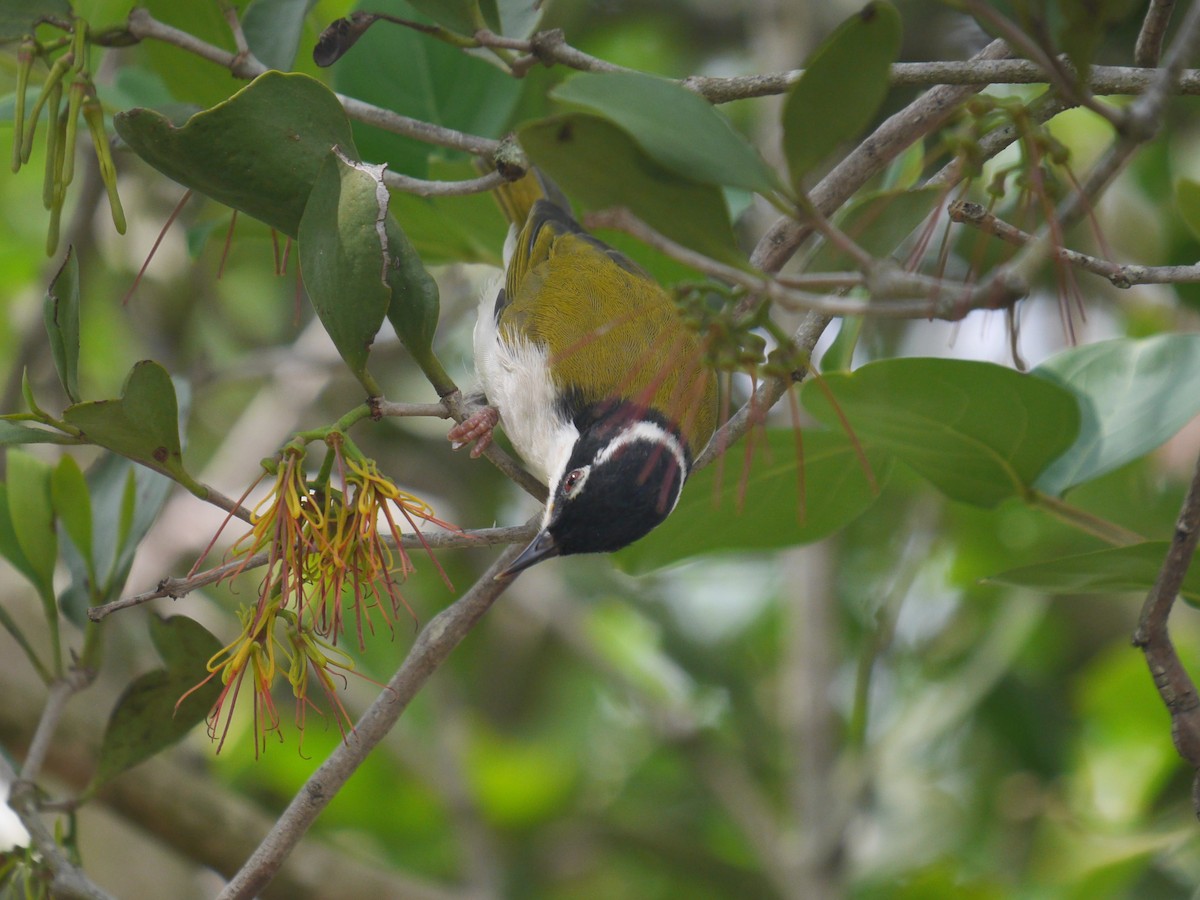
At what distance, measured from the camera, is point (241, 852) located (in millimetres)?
3250

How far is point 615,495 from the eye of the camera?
8.09 feet

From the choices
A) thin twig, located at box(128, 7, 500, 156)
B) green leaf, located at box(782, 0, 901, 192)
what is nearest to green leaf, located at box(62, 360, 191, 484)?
thin twig, located at box(128, 7, 500, 156)

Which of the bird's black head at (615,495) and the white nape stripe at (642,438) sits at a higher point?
the white nape stripe at (642,438)

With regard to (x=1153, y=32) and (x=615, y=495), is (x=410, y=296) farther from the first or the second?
(x=1153, y=32)

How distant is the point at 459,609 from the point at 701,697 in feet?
11.5

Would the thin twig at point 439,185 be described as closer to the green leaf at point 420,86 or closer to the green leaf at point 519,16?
the green leaf at point 519,16

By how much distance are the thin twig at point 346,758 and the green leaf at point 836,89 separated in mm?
979

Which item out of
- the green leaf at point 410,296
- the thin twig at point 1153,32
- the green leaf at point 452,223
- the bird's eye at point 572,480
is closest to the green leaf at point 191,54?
the green leaf at point 452,223

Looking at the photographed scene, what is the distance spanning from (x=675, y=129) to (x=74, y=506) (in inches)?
54.0

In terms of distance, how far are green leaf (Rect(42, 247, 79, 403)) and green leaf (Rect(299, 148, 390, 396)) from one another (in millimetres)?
341

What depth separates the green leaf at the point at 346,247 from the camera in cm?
151

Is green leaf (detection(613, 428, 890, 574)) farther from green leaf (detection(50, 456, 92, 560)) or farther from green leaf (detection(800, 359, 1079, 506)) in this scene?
green leaf (detection(50, 456, 92, 560))

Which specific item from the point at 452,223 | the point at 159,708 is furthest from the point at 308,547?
the point at 452,223

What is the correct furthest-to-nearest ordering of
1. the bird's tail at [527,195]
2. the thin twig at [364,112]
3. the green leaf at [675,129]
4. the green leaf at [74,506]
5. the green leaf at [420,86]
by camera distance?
the bird's tail at [527,195] < the green leaf at [420,86] < the green leaf at [74,506] < the thin twig at [364,112] < the green leaf at [675,129]
